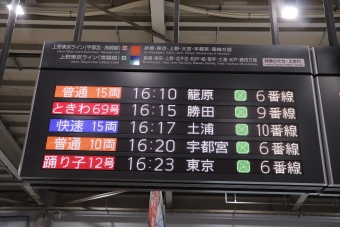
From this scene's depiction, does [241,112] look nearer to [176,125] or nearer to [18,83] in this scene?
[176,125]

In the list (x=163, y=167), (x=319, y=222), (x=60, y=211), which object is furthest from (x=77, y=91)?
(x=319, y=222)

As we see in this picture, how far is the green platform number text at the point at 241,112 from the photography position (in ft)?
10.9

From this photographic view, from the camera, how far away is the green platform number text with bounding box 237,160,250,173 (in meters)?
3.06

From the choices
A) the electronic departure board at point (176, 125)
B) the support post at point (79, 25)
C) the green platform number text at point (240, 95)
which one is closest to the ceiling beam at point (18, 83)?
the support post at point (79, 25)

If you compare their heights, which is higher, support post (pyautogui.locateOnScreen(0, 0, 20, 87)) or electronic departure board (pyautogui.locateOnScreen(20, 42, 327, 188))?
support post (pyautogui.locateOnScreen(0, 0, 20, 87))

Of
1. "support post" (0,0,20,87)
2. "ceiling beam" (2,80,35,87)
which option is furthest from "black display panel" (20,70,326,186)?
"ceiling beam" (2,80,35,87)

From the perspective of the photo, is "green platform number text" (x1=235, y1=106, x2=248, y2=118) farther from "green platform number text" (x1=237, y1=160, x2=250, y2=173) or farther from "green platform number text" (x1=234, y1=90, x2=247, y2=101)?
"green platform number text" (x1=237, y1=160, x2=250, y2=173)

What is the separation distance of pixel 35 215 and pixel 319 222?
7.37 meters

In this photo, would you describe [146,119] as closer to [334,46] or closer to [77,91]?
[77,91]

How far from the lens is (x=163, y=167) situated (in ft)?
10.00

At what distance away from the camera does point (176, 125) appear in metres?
3.25

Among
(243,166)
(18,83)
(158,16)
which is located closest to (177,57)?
(243,166)

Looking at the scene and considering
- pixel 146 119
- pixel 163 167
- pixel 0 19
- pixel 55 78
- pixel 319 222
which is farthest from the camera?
pixel 319 222

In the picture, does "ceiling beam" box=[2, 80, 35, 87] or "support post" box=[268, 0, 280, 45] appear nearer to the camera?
"support post" box=[268, 0, 280, 45]
